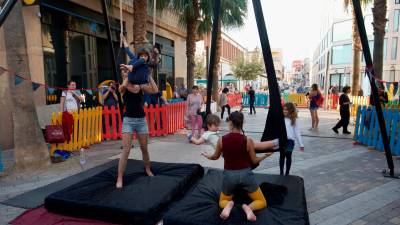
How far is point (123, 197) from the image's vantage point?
3.78m

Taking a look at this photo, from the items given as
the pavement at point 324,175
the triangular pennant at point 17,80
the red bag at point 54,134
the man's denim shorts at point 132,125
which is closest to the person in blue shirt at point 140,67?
the man's denim shorts at point 132,125

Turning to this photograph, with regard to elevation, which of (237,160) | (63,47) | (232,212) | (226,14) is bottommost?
(232,212)

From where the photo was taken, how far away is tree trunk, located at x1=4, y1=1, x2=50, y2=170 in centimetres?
559

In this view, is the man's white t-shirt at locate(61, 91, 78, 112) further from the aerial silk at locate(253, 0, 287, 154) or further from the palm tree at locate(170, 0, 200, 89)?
the palm tree at locate(170, 0, 200, 89)

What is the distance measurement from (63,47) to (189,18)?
619 cm

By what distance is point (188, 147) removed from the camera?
8078 millimetres

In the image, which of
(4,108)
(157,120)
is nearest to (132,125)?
(157,120)

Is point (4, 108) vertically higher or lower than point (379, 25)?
lower

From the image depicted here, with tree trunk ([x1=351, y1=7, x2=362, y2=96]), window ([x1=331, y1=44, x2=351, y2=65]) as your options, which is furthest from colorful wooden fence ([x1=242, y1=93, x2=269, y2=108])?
window ([x1=331, y1=44, x2=351, y2=65])

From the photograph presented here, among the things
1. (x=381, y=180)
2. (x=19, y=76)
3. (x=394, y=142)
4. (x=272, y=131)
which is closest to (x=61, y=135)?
(x=19, y=76)

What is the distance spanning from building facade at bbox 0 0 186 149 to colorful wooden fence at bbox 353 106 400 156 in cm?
668

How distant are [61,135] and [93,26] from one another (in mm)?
7310

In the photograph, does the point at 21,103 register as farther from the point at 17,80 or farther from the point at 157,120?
the point at 157,120

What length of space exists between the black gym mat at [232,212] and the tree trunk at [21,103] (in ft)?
12.3
